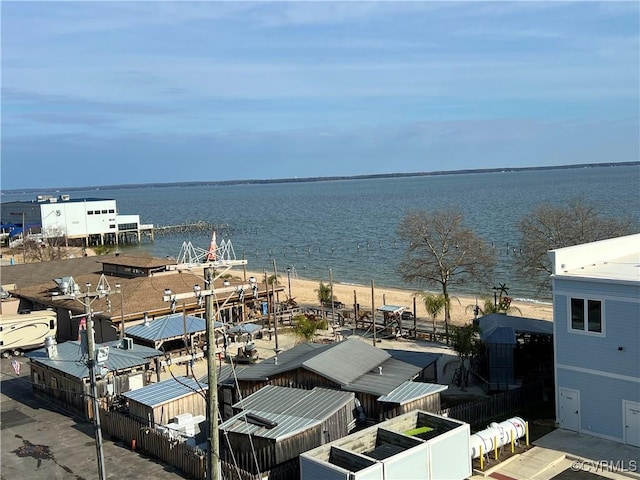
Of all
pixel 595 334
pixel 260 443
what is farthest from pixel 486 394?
pixel 260 443

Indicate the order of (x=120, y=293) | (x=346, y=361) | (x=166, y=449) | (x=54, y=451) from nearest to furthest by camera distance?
(x=166, y=449) → (x=54, y=451) → (x=346, y=361) → (x=120, y=293)

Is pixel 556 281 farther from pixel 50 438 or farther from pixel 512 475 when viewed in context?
pixel 50 438

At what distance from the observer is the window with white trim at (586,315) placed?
2080 centimetres

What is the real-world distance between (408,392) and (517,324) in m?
9.84

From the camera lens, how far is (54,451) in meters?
21.1

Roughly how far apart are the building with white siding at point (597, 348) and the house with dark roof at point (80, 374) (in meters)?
15.8

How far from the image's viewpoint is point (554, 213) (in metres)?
45.2

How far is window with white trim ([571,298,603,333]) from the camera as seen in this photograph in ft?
68.2

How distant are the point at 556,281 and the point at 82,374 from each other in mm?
17369

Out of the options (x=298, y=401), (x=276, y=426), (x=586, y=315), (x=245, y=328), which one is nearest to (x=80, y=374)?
(x=298, y=401)

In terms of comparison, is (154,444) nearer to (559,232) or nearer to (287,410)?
(287,410)

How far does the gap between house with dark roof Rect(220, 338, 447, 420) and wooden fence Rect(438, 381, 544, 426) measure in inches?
38.4

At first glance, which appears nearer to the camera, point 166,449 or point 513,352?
point 166,449

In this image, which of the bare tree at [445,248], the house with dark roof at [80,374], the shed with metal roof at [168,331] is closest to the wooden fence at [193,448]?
the house with dark roof at [80,374]
